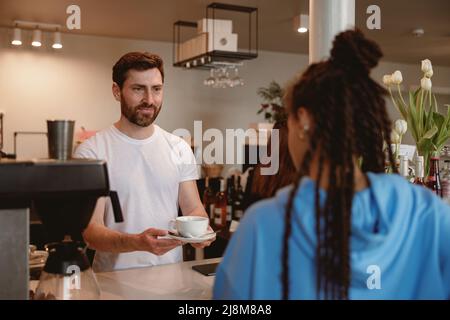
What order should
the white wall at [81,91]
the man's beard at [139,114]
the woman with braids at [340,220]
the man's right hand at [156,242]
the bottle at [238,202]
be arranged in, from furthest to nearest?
the white wall at [81,91]
the bottle at [238,202]
the man's beard at [139,114]
the man's right hand at [156,242]
the woman with braids at [340,220]

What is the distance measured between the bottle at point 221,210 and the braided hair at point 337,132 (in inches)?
98.8

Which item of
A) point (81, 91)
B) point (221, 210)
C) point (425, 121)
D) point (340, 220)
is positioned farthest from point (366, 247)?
point (81, 91)

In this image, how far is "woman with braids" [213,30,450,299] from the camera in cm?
97

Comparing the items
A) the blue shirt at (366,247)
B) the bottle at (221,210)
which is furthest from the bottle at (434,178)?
the bottle at (221,210)

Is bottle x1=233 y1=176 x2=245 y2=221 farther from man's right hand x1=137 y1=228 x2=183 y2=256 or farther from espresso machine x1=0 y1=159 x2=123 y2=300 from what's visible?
espresso machine x1=0 y1=159 x2=123 y2=300

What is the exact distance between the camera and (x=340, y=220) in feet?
3.18

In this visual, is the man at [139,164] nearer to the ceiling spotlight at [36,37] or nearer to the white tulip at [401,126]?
the white tulip at [401,126]

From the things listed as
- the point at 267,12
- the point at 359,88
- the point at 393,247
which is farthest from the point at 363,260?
the point at 267,12

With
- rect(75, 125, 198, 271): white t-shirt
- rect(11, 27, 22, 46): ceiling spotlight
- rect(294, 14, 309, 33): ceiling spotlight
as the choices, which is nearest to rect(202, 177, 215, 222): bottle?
rect(75, 125, 198, 271): white t-shirt

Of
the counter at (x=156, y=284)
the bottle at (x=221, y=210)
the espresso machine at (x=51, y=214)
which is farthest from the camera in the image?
the bottle at (x=221, y=210)

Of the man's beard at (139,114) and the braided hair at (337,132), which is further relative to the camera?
the man's beard at (139,114)

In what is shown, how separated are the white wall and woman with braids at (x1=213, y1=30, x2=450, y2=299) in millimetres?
5524

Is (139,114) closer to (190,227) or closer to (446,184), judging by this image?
(190,227)

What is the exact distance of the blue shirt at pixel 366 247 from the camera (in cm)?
97
